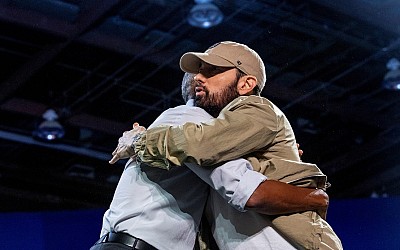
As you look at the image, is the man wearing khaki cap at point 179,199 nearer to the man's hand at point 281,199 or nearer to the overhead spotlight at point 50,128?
the man's hand at point 281,199

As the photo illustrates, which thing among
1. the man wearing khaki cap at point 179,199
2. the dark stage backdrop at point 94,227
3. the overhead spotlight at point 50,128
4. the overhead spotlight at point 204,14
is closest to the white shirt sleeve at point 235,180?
the man wearing khaki cap at point 179,199

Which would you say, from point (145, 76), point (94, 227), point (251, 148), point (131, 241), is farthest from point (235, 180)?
point (145, 76)

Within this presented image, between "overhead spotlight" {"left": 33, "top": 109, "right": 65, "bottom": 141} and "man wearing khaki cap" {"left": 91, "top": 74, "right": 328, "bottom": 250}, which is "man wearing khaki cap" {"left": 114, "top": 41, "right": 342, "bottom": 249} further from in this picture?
"overhead spotlight" {"left": 33, "top": 109, "right": 65, "bottom": 141}

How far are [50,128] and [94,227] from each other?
2.85 meters

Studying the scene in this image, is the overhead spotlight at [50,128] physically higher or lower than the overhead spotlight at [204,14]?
higher

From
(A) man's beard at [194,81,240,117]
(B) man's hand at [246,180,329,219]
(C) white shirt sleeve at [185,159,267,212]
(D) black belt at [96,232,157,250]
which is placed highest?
(A) man's beard at [194,81,240,117]

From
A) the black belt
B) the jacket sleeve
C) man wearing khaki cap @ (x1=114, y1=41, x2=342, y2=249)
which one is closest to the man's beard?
man wearing khaki cap @ (x1=114, y1=41, x2=342, y2=249)

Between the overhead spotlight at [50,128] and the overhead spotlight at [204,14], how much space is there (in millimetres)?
2008

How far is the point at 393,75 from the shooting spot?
607 centimetres

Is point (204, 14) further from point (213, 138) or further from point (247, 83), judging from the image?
point (213, 138)

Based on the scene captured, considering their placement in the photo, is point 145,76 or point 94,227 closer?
point 94,227

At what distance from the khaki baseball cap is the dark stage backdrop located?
5.97 feet

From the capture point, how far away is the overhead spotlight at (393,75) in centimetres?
607

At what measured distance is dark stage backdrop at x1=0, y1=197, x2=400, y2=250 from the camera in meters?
3.67
